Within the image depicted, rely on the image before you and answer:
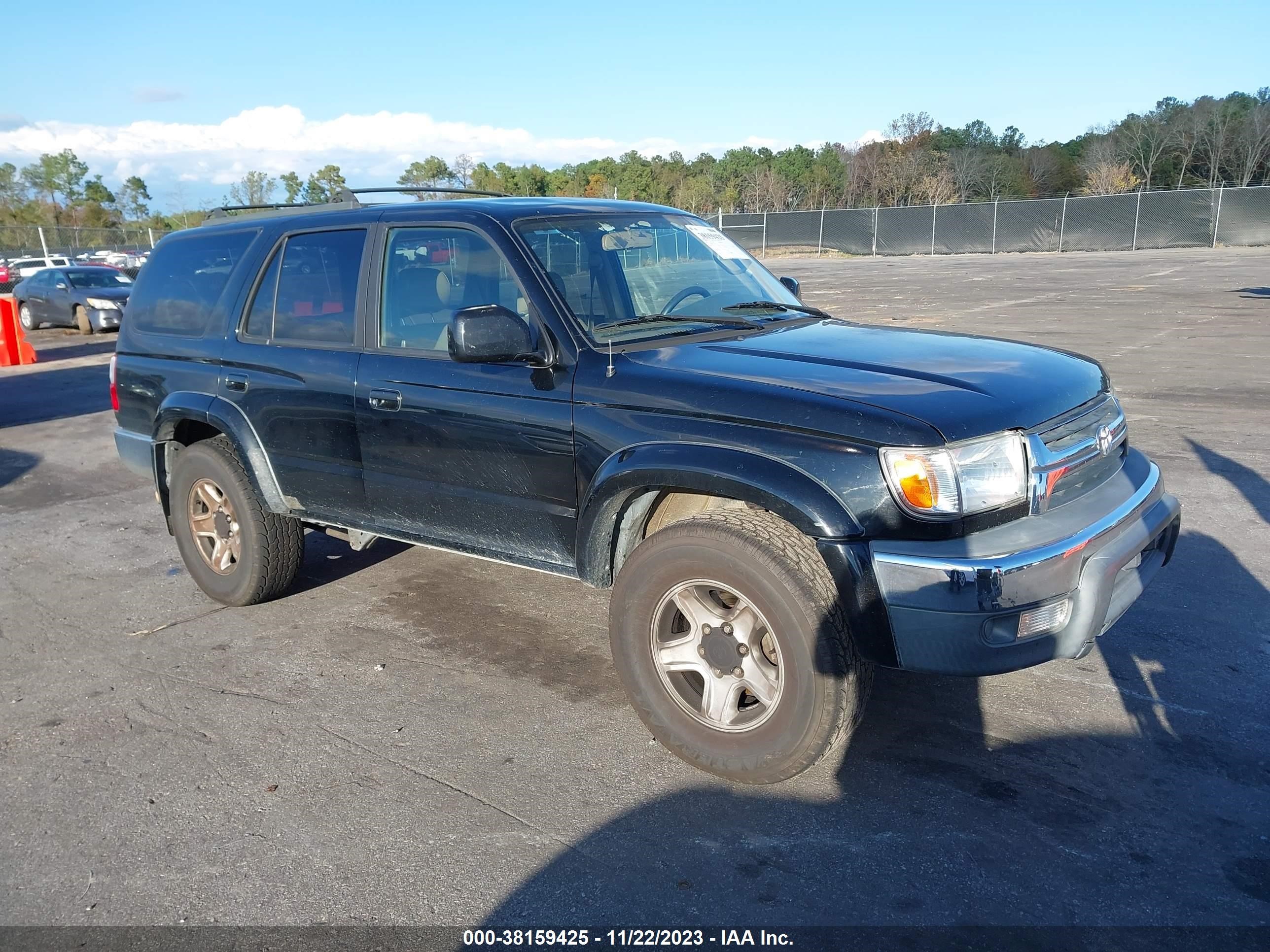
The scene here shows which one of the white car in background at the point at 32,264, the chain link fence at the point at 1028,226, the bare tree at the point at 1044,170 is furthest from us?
the bare tree at the point at 1044,170

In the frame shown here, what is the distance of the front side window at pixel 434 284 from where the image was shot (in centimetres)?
419

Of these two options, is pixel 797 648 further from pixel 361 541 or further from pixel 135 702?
pixel 135 702

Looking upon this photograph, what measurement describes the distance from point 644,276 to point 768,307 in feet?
1.95

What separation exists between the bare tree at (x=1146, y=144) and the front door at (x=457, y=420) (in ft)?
234

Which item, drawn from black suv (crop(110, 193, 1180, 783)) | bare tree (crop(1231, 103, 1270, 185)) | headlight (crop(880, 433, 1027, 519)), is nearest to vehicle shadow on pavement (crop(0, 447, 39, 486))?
black suv (crop(110, 193, 1180, 783))

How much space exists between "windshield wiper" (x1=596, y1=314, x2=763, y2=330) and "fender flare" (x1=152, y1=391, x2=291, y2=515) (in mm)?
2002

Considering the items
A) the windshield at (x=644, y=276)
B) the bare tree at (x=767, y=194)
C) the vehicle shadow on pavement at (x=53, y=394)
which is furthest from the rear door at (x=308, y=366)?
the bare tree at (x=767, y=194)

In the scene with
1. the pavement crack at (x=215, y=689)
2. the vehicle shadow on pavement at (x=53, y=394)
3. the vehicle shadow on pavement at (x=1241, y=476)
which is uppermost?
the pavement crack at (x=215, y=689)

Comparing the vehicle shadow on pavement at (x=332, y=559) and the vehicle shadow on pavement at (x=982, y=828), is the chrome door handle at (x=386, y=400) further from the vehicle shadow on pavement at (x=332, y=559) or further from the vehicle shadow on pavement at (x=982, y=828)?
the vehicle shadow on pavement at (x=982, y=828)

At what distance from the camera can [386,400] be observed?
14.4 feet

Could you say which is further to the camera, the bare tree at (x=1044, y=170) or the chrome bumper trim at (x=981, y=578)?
the bare tree at (x=1044, y=170)

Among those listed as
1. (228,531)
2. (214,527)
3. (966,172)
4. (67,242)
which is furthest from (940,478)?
(966,172)

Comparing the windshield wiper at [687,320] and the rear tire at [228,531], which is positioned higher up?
the windshield wiper at [687,320]

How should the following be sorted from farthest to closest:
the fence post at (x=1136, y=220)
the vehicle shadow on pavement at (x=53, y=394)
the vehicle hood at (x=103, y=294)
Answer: the fence post at (x=1136, y=220) → the vehicle hood at (x=103, y=294) → the vehicle shadow on pavement at (x=53, y=394)
